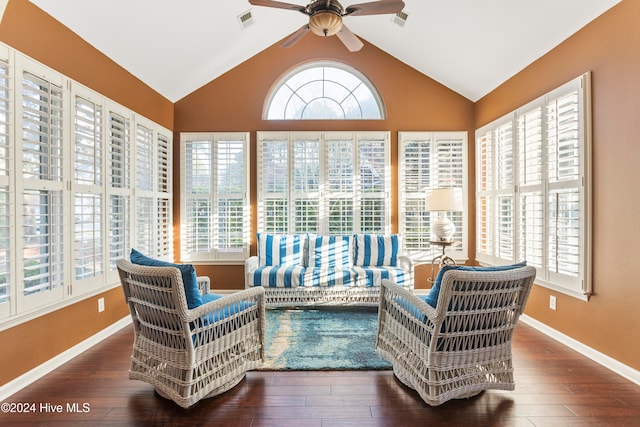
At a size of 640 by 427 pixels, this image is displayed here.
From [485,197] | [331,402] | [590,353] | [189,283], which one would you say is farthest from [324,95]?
[590,353]

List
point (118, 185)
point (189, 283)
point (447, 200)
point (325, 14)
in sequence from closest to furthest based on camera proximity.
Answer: point (189, 283)
point (325, 14)
point (118, 185)
point (447, 200)

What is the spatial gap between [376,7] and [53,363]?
377 cm

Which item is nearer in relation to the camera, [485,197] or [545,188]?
[545,188]

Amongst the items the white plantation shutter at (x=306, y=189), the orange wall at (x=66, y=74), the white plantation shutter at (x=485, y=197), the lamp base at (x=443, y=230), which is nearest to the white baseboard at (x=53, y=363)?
the orange wall at (x=66, y=74)

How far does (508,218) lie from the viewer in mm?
3898

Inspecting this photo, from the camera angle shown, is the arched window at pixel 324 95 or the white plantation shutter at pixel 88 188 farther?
the arched window at pixel 324 95

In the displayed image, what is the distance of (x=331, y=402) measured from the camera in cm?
210

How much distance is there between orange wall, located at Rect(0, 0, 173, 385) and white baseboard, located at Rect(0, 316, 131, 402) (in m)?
0.03

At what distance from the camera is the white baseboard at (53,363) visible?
2182mm

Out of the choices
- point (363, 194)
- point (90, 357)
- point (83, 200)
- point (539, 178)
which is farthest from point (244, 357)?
point (539, 178)

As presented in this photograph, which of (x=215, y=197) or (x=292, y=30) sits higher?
(x=292, y=30)

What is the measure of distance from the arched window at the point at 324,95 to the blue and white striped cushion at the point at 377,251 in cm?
188

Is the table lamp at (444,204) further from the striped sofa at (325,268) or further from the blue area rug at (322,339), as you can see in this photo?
the blue area rug at (322,339)

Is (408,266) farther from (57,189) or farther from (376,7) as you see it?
(57,189)
